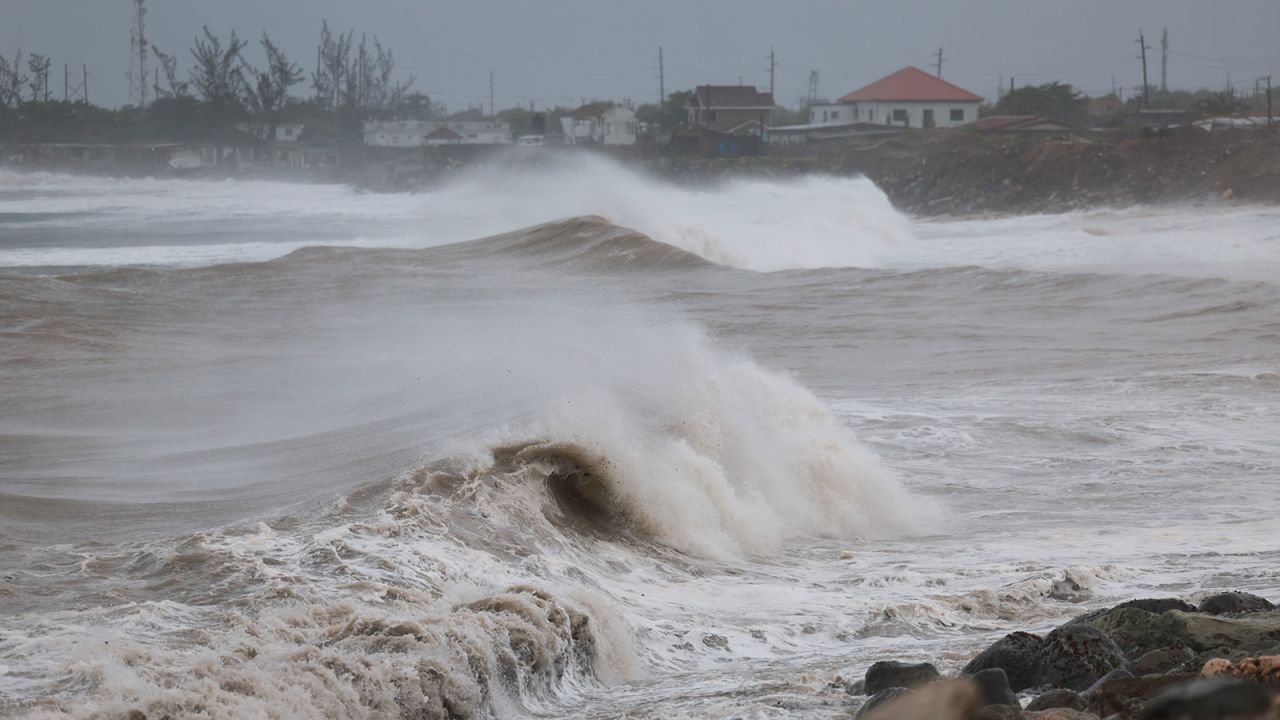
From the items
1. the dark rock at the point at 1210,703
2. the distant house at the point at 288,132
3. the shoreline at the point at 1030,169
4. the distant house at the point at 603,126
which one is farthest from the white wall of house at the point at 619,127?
the dark rock at the point at 1210,703

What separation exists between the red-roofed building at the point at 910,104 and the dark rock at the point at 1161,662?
75247mm

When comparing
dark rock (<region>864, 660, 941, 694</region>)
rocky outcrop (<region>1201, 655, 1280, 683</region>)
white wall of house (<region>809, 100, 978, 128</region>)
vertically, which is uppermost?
white wall of house (<region>809, 100, 978, 128</region>)

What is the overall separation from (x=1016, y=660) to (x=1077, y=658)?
0.26 m

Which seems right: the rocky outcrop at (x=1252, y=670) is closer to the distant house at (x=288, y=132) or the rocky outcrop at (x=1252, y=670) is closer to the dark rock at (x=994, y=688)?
the dark rock at (x=994, y=688)

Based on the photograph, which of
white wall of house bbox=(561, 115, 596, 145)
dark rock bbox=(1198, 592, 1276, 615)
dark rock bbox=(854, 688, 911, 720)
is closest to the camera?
dark rock bbox=(854, 688, 911, 720)

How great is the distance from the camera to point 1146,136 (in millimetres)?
59188

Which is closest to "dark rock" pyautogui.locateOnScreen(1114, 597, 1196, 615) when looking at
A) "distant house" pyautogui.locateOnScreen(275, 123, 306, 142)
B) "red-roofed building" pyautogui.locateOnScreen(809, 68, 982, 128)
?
"red-roofed building" pyautogui.locateOnScreen(809, 68, 982, 128)

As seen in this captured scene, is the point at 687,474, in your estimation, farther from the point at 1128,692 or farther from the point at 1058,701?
the point at 1128,692

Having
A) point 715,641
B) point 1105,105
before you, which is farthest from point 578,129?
point 715,641

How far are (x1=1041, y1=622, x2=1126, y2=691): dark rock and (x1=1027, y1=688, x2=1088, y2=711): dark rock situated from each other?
551 millimetres

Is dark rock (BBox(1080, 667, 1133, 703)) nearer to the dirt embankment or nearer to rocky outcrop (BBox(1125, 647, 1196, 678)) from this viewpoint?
rocky outcrop (BBox(1125, 647, 1196, 678))

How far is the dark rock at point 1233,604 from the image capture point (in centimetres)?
731

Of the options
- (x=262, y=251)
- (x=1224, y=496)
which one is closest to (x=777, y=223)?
(x=262, y=251)

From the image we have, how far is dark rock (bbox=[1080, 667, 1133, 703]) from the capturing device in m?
5.63
